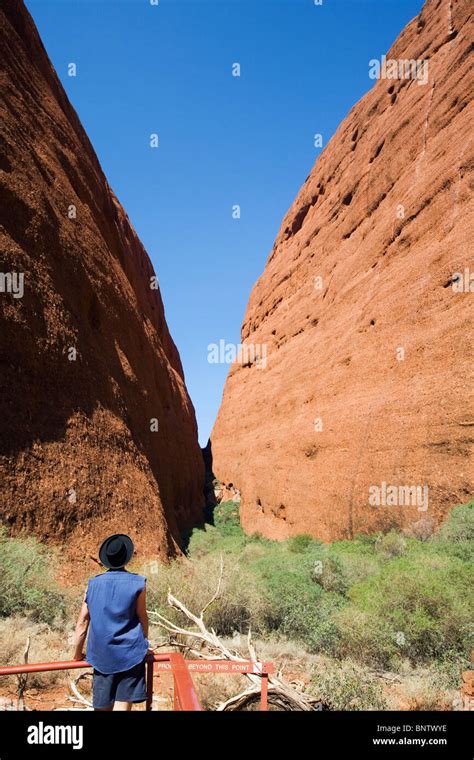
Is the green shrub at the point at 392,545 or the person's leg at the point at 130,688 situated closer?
the person's leg at the point at 130,688

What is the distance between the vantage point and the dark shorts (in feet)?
8.54

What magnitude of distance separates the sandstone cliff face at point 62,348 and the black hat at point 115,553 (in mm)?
6137

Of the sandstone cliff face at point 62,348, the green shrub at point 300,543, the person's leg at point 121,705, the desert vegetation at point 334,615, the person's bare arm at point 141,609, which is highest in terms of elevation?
the sandstone cliff face at point 62,348

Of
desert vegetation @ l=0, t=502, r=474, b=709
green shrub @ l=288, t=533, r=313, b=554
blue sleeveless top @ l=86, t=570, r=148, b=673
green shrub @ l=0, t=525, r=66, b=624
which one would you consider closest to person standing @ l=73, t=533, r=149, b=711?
blue sleeveless top @ l=86, t=570, r=148, b=673

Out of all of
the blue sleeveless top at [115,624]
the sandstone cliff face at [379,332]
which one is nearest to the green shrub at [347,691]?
the blue sleeveless top at [115,624]

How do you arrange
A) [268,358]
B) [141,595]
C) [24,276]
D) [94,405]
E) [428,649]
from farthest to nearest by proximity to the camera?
[268,358], [94,405], [24,276], [428,649], [141,595]

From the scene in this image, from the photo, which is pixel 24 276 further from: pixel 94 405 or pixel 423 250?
pixel 423 250

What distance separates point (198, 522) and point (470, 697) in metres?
20.7

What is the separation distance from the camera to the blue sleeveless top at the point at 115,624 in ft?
8.58

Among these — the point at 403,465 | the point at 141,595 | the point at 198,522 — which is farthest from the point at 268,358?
the point at 141,595

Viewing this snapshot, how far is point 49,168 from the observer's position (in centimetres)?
1208

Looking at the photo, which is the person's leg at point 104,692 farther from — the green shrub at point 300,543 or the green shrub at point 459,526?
the green shrub at point 300,543
